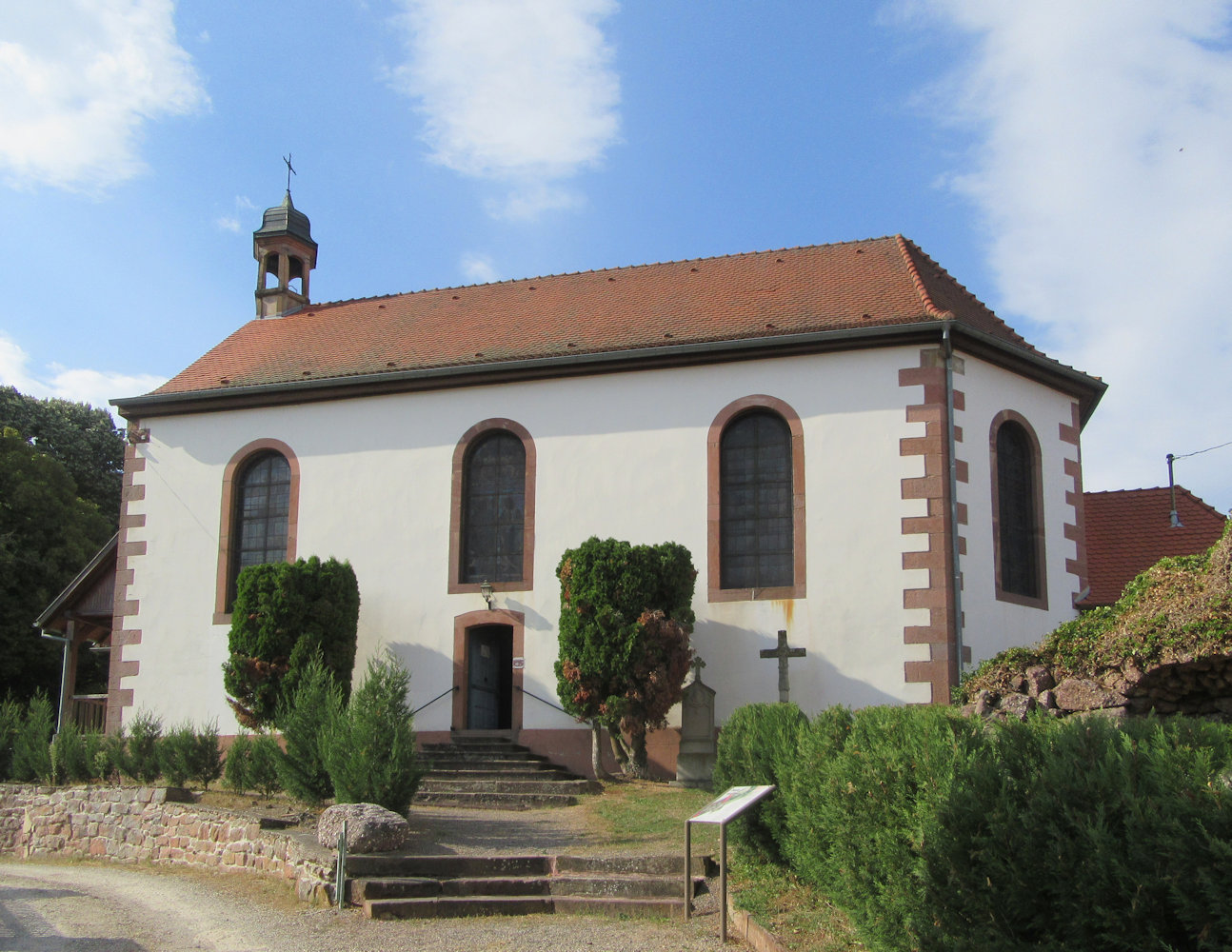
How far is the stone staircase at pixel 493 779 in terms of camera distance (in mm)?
15102

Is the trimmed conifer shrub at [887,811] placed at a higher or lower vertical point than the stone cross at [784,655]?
lower

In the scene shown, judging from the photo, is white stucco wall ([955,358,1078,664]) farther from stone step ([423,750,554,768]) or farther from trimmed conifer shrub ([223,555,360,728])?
trimmed conifer shrub ([223,555,360,728])

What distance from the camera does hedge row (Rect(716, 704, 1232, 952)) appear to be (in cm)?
526

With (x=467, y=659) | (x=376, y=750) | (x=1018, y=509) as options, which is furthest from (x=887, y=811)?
(x=467, y=659)

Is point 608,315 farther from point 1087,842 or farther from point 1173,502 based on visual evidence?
point 1087,842

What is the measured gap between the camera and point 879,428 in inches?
662

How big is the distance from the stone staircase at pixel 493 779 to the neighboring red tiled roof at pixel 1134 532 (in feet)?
26.2

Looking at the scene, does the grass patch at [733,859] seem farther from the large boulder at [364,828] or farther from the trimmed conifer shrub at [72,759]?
the trimmed conifer shrub at [72,759]

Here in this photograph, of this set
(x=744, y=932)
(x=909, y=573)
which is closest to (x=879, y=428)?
(x=909, y=573)

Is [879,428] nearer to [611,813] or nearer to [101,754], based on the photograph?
[611,813]

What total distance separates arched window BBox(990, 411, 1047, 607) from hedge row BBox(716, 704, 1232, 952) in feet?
31.8

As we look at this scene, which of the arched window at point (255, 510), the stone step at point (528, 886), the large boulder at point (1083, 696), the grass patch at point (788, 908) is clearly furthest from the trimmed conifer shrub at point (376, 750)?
the arched window at point (255, 510)

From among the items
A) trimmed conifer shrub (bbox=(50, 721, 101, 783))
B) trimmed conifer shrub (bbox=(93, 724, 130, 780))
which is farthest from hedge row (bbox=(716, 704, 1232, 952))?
trimmed conifer shrub (bbox=(50, 721, 101, 783))

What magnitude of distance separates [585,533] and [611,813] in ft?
16.5
